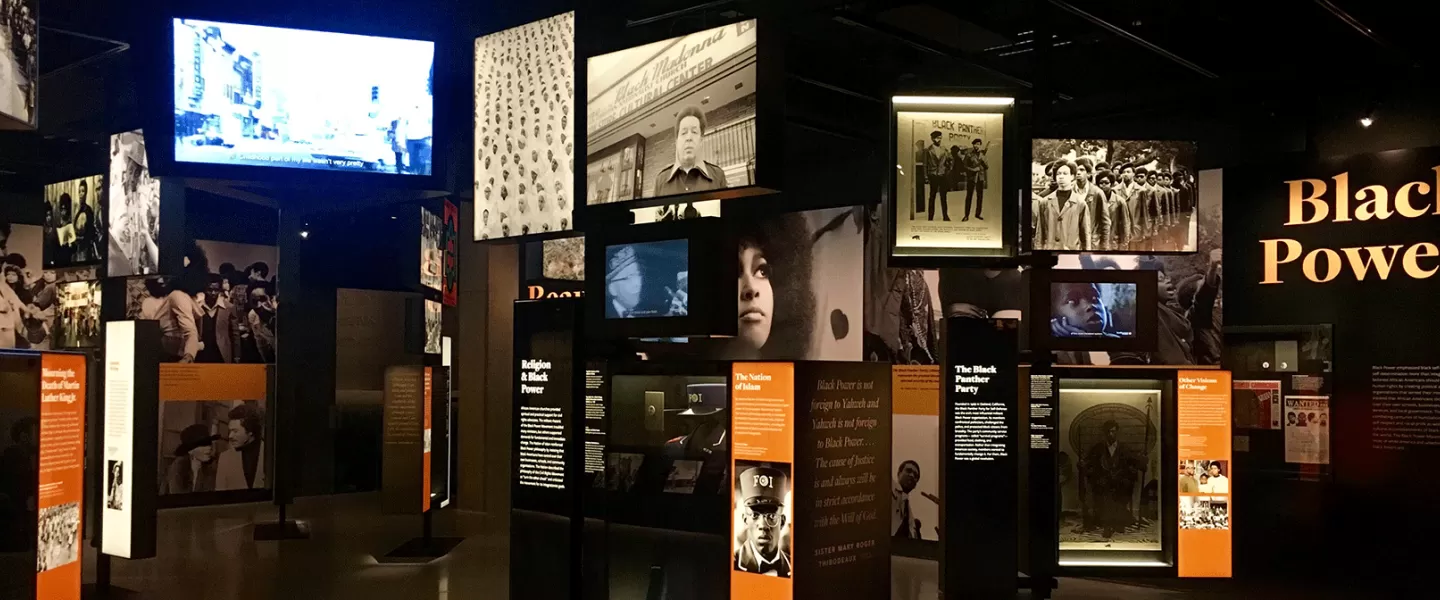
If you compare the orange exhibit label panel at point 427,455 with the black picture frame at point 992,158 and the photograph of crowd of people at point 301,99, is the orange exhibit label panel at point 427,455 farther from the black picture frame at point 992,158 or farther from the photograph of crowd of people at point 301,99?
the black picture frame at point 992,158

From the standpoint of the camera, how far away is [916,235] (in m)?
5.56

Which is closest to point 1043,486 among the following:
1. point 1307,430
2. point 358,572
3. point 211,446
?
point 1307,430

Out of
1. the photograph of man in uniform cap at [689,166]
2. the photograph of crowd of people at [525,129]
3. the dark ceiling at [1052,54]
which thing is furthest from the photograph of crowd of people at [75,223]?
the photograph of man in uniform cap at [689,166]

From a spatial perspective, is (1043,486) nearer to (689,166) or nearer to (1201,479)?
(1201,479)

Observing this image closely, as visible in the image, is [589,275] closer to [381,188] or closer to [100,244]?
[381,188]

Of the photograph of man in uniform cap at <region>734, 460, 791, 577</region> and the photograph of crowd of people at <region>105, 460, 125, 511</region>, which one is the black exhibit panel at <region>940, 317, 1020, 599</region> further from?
the photograph of crowd of people at <region>105, 460, 125, 511</region>

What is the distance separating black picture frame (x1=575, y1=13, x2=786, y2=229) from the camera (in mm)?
4684

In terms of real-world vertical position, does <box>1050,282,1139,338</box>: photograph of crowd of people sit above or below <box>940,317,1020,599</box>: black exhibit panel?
above

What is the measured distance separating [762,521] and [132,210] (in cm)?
621

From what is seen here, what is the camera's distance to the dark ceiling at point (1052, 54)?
756 centimetres

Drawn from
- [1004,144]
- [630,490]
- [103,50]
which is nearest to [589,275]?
[630,490]

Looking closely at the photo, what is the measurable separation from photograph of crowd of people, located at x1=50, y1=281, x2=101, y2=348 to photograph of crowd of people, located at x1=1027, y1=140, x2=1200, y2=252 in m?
8.99

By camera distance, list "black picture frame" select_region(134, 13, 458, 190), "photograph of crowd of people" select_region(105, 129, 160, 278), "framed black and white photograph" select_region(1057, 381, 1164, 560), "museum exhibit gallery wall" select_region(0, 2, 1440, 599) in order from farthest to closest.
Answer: "photograph of crowd of people" select_region(105, 129, 160, 278) → "framed black and white photograph" select_region(1057, 381, 1164, 560) → "black picture frame" select_region(134, 13, 458, 190) → "museum exhibit gallery wall" select_region(0, 2, 1440, 599)

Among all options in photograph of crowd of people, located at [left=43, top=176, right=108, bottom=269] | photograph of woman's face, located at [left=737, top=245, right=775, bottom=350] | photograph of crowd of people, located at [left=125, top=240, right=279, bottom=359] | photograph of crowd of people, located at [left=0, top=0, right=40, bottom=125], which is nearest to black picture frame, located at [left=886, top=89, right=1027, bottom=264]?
photograph of crowd of people, located at [left=0, top=0, right=40, bottom=125]
